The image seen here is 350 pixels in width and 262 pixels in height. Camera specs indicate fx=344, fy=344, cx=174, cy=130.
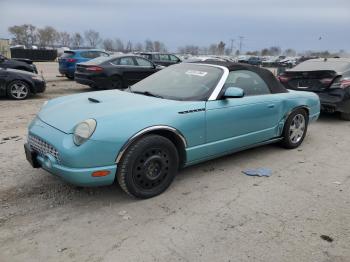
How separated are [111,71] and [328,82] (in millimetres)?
6978

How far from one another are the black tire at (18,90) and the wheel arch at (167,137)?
7.73m

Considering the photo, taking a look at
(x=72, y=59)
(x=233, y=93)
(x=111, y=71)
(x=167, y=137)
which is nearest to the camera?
(x=167, y=137)

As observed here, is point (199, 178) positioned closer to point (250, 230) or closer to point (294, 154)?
point (250, 230)

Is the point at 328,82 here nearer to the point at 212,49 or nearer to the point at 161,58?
the point at 161,58

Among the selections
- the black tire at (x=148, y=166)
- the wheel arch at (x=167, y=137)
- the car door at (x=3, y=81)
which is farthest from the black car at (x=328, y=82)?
the car door at (x=3, y=81)

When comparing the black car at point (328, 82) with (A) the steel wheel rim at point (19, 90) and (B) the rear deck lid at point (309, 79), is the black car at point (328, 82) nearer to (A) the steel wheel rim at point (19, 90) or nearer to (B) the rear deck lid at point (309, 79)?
(B) the rear deck lid at point (309, 79)

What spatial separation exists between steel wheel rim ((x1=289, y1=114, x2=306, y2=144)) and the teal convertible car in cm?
36

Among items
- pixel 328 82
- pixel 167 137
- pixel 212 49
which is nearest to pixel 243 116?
pixel 167 137

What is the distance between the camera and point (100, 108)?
3.81 m

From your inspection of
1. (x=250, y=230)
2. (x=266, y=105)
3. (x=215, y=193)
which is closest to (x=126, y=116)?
(x=215, y=193)

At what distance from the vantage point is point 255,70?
5.30 m

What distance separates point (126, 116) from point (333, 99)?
229 inches

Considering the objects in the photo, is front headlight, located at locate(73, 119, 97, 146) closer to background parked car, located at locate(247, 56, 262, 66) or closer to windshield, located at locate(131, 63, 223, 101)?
windshield, located at locate(131, 63, 223, 101)

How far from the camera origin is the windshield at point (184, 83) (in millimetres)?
4375
